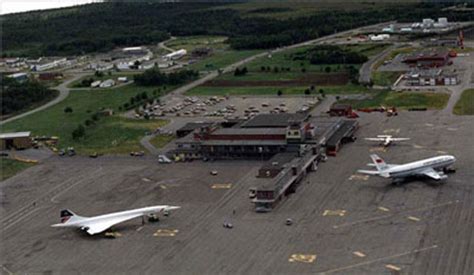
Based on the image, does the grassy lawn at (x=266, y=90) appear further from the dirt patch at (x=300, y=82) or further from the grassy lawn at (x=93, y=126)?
the grassy lawn at (x=93, y=126)

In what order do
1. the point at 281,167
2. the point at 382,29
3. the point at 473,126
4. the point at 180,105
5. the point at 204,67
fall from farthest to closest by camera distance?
the point at 382,29, the point at 204,67, the point at 180,105, the point at 473,126, the point at 281,167

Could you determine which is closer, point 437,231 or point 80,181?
point 437,231

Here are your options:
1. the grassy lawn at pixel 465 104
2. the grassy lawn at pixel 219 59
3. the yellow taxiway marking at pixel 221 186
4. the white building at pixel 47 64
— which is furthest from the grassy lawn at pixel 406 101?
the white building at pixel 47 64

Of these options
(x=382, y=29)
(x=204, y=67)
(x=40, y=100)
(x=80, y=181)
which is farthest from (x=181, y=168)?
(x=382, y=29)

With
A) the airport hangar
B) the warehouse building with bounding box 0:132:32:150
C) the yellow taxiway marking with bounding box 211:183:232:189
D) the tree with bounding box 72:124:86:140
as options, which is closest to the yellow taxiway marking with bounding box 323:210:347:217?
the airport hangar

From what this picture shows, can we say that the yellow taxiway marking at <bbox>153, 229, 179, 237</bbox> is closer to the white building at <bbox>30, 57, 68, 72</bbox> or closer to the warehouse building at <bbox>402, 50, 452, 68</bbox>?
the warehouse building at <bbox>402, 50, 452, 68</bbox>

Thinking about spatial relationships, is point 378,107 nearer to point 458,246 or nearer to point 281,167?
point 281,167

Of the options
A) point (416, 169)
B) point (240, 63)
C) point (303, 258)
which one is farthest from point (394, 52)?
point (303, 258)
